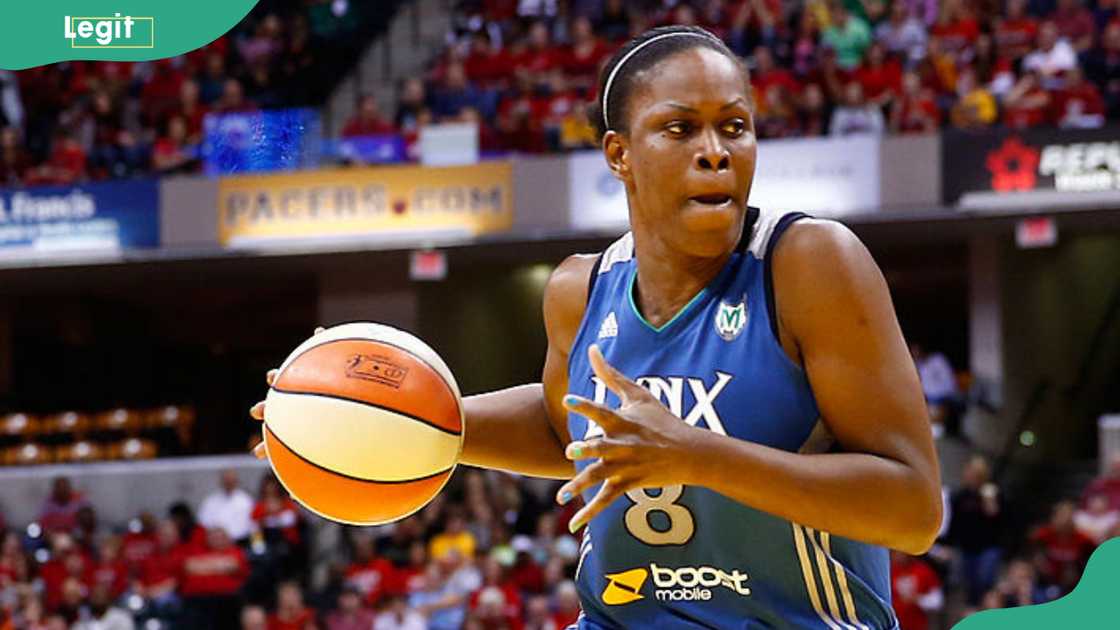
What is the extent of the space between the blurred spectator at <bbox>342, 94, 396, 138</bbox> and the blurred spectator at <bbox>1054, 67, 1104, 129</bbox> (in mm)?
6210

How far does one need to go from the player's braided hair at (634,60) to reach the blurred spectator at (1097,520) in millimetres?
9746

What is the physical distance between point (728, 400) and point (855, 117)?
39.9ft

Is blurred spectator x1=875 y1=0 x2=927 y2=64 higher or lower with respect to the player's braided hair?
lower

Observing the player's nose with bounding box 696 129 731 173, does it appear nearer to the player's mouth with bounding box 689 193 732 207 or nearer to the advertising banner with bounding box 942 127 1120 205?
the player's mouth with bounding box 689 193 732 207

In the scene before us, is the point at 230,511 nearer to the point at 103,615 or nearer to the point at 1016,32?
the point at 103,615

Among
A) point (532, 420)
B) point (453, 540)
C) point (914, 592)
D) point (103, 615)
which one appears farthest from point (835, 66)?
point (532, 420)

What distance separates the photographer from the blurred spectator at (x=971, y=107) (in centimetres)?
1448

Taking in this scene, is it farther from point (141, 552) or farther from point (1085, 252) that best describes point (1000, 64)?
point (141, 552)

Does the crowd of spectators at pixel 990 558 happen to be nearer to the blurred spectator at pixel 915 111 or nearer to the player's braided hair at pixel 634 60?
the blurred spectator at pixel 915 111

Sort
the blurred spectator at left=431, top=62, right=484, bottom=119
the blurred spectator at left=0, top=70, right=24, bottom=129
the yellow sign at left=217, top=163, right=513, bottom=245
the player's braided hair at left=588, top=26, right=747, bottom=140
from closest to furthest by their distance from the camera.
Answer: the player's braided hair at left=588, top=26, right=747, bottom=140 < the yellow sign at left=217, top=163, right=513, bottom=245 < the blurred spectator at left=431, top=62, right=484, bottom=119 < the blurred spectator at left=0, top=70, right=24, bottom=129

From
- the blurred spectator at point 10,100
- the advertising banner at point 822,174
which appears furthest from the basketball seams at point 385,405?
the blurred spectator at point 10,100

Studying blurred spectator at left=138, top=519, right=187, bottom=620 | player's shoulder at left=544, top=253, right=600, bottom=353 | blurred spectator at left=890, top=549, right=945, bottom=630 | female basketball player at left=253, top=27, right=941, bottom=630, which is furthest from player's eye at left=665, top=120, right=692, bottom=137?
blurred spectator at left=138, top=519, right=187, bottom=620

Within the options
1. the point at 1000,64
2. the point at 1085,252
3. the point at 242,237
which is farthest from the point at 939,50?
the point at 242,237

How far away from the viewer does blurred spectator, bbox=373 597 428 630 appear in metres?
12.3
